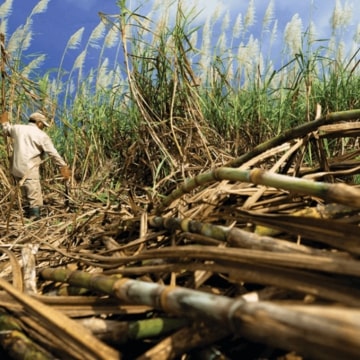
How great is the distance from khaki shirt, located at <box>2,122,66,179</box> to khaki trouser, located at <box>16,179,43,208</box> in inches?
2.3

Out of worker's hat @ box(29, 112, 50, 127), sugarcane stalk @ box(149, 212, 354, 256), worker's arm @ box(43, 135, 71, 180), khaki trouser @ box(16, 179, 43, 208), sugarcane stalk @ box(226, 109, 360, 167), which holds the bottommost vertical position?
khaki trouser @ box(16, 179, 43, 208)

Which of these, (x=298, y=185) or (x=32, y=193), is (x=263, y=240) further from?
(x=32, y=193)

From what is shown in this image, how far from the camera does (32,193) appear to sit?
4.04m

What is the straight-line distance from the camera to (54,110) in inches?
158

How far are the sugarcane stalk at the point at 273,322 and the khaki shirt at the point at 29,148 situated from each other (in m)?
3.47

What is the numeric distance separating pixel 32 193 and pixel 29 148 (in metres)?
0.58

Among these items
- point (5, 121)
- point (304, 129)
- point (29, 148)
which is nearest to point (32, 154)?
point (29, 148)

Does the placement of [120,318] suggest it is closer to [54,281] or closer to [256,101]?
[54,281]

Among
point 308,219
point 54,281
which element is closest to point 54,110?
point 54,281

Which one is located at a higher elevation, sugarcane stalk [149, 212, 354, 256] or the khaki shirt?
sugarcane stalk [149, 212, 354, 256]

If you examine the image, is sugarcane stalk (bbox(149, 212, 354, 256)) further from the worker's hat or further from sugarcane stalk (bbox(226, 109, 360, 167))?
the worker's hat

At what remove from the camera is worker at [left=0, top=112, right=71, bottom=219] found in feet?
13.1

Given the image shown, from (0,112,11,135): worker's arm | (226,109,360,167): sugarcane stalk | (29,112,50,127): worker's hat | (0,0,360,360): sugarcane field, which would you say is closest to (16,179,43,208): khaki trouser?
(29,112,50,127): worker's hat

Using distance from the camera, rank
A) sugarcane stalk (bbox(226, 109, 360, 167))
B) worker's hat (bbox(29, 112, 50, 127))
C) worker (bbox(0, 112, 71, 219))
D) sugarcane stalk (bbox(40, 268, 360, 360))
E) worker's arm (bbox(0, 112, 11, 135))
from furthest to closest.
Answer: worker's hat (bbox(29, 112, 50, 127)) < worker (bbox(0, 112, 71, 219)) < worker's arm (bbox(0, 112, 11, 135)) < sugarcane stalk (bbox(226, 109, 360, 167)) < sugarcane stalk (bbox(40, 268, 360, 360))
